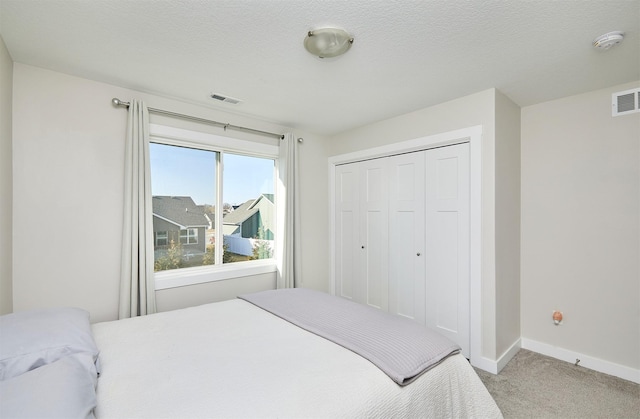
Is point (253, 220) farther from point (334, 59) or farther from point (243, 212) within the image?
point (334, 59)

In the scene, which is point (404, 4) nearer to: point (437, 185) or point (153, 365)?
point (437, 185)

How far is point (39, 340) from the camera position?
1287 mm

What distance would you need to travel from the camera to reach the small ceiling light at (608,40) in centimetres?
177

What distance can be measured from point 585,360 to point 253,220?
3.53 m

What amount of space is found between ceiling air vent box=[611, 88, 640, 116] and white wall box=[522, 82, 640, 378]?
1.15 feet

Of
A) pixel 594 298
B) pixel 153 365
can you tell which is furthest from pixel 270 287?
pixel 594 298

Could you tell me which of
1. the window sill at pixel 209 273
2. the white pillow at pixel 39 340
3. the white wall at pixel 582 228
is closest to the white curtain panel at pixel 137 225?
the window sill at pixel 209 273

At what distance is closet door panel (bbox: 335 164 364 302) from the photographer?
380 cm

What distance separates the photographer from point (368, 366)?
1375 millimetres

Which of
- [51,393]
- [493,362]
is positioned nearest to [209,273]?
[51,393]

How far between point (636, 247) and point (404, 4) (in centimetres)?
271

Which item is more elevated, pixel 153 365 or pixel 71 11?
pixel 71 11

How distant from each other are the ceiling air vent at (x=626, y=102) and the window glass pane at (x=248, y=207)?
3.20 meters

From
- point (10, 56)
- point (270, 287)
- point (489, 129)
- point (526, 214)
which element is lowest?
point (270, 287)
